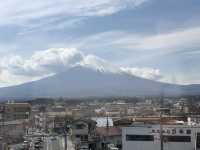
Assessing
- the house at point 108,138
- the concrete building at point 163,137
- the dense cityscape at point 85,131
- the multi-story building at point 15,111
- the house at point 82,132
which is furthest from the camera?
the multi-story building at point 15,111

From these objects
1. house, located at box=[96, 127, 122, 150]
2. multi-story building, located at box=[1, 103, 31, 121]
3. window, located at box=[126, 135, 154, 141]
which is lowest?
house, located at box=[96, 127, 122, 150]

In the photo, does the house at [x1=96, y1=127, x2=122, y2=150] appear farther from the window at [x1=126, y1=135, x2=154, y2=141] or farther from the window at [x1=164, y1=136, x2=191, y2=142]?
the window at [x1=164, y1=136, x2=191, y2=142]

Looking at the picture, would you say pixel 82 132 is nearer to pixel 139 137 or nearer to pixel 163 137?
pixel 139 137

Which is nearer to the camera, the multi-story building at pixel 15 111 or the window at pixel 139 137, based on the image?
the window at pixel 139 137

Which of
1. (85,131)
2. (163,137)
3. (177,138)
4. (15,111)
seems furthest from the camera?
(15,111)

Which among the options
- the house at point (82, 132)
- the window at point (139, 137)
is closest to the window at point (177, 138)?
the window at point (139, 137)

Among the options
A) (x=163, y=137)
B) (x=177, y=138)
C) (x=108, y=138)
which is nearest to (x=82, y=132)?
(x=108, y=138)

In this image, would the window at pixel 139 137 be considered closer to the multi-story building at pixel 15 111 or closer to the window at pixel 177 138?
the window at pixel 177 138

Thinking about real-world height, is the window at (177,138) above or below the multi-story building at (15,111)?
below

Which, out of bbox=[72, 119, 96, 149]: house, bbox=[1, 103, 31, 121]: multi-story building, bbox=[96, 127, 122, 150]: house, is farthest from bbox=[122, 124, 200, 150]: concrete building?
bbox=[1, 103, 31, 121]: multi-story building

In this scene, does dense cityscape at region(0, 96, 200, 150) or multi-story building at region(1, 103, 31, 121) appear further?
multi-story building at region(1, 103, 31, 121)

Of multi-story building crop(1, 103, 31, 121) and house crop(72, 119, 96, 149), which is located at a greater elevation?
multi-story building crop(1, 103, 31, 121)

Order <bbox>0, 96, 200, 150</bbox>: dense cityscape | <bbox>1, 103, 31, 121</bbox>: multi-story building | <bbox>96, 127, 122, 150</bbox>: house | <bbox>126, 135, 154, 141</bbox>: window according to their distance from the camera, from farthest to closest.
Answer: <bbox>1, 103, 31, 121</bbox>: multi-story building, <bbox>96, 127, 122, 150</bbox>: house, <bbox>126, 135, 154, 141</bbox>: window, <bbox>0, 96, 200, 150</bbox>: dense cityscape

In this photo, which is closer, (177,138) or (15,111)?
(177,138)
